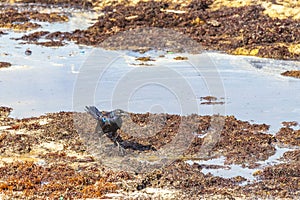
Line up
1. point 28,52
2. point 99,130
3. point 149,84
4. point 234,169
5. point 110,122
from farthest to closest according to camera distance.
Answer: point 28,52 → point 149,84 → point 99,130 → point 110,122 → point 234,169

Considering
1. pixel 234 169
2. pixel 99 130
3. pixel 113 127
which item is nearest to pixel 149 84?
pixel 99 130

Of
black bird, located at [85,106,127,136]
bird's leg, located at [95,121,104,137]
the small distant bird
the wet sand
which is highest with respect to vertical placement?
black bird, located at [85,106,127,136]

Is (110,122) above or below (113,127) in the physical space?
above

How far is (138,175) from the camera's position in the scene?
1098 centimetres

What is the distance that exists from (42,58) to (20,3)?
20920 mm

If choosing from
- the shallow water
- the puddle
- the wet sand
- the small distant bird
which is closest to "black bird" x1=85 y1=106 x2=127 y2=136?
the wet sand

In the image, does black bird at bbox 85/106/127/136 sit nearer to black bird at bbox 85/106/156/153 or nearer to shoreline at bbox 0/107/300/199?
black bird at bbox 85/106/156/153

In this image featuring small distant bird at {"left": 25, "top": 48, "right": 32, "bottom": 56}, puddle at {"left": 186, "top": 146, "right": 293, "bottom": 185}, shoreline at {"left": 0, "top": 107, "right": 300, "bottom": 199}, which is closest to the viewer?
shoreline at {"left": 0, "top": 107, "right": 300, "bottom": 199}

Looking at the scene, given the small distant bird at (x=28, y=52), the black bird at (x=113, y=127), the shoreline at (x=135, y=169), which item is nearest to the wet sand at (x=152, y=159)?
the shoreline at (x=135, y=169)

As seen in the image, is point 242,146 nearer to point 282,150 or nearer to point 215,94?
point 282,150

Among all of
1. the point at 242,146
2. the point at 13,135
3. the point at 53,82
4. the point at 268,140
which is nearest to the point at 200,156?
the point at 242,146

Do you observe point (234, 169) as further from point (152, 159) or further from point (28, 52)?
point (28, 52)

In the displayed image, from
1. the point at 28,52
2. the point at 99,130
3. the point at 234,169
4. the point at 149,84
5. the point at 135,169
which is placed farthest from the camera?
the point at 28,52

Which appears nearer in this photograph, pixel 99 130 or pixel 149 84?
pixel 99 130
